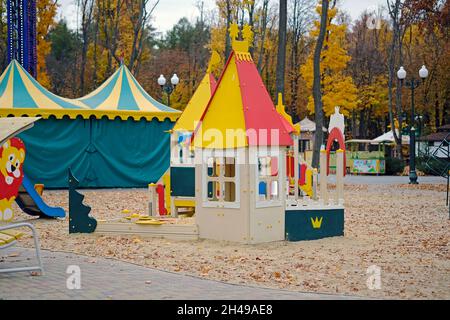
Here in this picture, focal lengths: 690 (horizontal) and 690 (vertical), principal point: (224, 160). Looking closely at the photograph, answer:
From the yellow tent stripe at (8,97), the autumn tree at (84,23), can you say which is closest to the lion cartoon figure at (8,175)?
the yellow tent stripe at (8,97)

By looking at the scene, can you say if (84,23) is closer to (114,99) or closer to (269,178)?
(114,99)

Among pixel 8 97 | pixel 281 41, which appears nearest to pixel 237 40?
pixel 8 97

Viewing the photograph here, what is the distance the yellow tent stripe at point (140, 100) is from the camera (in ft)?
86.9

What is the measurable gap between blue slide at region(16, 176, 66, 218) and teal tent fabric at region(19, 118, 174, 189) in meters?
9.32

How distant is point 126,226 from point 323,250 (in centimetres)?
368

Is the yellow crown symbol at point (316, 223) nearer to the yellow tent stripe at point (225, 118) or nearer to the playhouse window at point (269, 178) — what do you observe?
the playhouse window at point (269, 178)

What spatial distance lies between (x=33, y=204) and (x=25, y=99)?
9993mm

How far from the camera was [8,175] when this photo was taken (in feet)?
42.7

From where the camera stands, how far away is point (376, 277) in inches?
343

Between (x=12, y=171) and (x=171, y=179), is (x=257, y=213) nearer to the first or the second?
(x=171, y=179)

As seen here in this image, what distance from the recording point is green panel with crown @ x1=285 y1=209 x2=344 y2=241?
11898 millimetres

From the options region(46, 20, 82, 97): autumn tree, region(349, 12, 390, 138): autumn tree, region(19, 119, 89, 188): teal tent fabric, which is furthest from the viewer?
Answer: region(46, 20, 82, 97): autumn tree

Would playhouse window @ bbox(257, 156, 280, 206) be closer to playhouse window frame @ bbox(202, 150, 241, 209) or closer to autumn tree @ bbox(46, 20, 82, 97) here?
playhouse window frame @ bbox(202, 150, 241, 209)

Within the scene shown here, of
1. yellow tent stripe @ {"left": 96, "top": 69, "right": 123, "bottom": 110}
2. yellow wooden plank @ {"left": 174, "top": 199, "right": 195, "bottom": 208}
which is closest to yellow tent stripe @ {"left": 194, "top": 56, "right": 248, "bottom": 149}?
yellow wooden plank @ {"left": 174, "top": 199, "right": 195, "bottom": 208}
